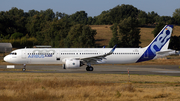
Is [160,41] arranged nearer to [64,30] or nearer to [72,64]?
[72,64]

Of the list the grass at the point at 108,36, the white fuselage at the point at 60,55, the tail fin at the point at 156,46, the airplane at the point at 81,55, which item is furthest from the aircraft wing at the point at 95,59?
the grass at the point at 108,36

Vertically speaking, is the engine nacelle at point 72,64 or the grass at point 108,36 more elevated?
the grass at point 108,36

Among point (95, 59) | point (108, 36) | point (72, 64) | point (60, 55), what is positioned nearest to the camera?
point (72, 64)

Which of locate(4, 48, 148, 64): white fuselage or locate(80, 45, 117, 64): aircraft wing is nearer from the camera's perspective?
locate(80, 45, 117, 64): aircraft wing

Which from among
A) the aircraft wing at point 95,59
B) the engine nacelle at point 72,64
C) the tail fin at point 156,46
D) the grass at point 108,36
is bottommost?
the engine nacelle at point 72,64

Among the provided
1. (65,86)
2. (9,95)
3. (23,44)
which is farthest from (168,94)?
(23,44)

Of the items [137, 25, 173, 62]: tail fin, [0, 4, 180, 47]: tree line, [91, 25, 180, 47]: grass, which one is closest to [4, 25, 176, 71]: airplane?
[137, 25, 173, 62]: tail fin

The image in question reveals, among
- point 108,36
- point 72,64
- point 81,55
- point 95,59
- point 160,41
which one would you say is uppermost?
point 108,36

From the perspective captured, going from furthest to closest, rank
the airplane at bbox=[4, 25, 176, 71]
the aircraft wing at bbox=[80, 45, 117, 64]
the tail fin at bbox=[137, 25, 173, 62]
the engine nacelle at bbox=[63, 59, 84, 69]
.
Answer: the tail fin at bbox=[137, 25, 173, 62], the airplane at bbox=[4, 25, 176, 71], the aircraft wing at bbox=[80, 45, 117, 64], the engine nacelle at bbox=[63, 59, 84, 69]

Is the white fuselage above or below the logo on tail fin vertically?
below

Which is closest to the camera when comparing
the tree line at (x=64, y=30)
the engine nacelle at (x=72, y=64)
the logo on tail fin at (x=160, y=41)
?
the engine nacelle at (x=72, y=64)

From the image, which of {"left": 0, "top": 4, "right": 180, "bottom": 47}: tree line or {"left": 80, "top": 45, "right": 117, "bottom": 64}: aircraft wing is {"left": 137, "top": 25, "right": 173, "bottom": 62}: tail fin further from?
{"left": 0, "top": 4, "right": 180, "bottom": 47}: tree line

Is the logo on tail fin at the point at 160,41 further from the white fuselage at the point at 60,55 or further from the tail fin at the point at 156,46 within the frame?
the white fuselage at the point at 60,55

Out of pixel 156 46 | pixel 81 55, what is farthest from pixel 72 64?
pixel 156 46
